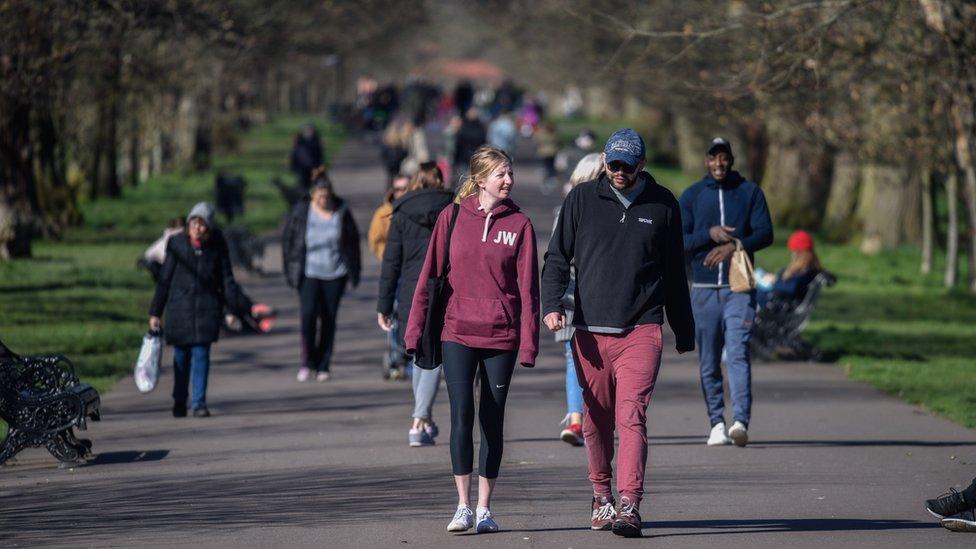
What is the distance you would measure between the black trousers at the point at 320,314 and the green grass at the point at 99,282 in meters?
1.54

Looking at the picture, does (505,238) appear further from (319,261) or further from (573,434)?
(319,261)

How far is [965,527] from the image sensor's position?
765 cm

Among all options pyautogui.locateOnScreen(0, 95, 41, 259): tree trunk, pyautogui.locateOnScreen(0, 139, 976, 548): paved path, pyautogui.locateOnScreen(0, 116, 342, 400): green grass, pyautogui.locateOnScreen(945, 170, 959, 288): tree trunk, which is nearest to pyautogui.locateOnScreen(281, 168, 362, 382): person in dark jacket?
pyautogui.locateOnScreen(0, 139, 976, 548): paved path

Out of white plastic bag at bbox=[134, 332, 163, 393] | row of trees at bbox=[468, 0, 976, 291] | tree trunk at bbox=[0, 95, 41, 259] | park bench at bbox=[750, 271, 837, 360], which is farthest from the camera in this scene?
tree trunk at bbox=[0, 95, 41, 259]

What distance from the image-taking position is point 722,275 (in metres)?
10.3

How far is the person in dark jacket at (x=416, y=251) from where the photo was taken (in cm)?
1020

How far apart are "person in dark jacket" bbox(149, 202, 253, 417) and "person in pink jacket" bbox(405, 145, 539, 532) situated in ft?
14.3

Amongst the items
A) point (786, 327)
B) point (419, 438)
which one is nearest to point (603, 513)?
point (419, 438)

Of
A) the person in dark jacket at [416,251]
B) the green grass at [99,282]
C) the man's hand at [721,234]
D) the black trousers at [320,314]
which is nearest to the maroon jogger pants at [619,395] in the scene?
the person in dark jacket at [416,251]

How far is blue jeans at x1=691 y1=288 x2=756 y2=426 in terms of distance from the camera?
10.2 meters

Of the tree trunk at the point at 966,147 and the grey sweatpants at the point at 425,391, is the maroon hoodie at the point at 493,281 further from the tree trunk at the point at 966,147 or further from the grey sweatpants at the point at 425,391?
the tree trunk at the point at 966,147

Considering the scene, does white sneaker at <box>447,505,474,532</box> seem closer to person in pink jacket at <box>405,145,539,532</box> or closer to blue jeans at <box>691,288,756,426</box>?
person in pink jacket at <box>405,145,539,532</box>

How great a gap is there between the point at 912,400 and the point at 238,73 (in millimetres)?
33035

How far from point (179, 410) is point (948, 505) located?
581 centimetres
